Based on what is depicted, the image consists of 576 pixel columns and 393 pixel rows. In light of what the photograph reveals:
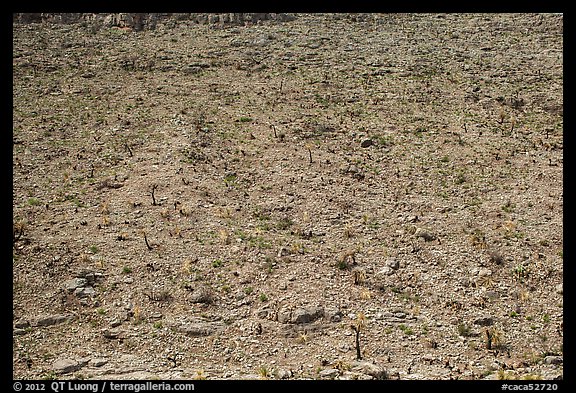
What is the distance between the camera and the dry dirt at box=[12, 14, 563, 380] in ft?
38.9

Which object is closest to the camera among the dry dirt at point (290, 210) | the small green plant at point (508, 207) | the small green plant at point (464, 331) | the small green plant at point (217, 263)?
the dry dirt at point (290, 210)

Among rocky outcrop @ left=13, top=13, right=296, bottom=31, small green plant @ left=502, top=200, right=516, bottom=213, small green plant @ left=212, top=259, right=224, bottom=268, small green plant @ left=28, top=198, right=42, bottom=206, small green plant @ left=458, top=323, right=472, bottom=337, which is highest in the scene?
rocky outcrop @ left=13, top=13, right=296, bottom=31

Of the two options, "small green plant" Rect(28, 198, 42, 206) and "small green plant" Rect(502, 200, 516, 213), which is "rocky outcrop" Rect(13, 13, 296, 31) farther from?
"small green plant" Rect(502, 200, 516, 213)

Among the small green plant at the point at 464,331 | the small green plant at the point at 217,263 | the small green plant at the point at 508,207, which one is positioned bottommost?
the small green plant at the point at 464,331

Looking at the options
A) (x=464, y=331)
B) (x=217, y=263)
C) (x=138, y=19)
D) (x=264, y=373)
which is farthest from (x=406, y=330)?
(x=138, y=19)

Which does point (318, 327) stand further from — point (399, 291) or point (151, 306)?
point (151, 306)

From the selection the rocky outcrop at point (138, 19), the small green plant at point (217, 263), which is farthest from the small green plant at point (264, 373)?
the rocky outcrop at point (138, 19)

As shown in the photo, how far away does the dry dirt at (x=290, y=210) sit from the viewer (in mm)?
11859

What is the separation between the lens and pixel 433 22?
3334 centimetres

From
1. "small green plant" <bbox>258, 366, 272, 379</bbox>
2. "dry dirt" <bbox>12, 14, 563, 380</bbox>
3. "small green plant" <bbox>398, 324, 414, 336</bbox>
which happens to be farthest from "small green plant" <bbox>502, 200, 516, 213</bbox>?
"small green plant" <bbox>258, 366, 272, 379</bbox>

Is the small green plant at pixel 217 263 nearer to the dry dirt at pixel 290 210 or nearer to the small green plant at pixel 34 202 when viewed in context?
the dry dirt at pixel 290 210

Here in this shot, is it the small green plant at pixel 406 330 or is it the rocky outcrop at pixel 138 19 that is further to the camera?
the rocky outcrop at pixel 138 19

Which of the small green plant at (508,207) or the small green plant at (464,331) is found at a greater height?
the small green plant at (508,207)

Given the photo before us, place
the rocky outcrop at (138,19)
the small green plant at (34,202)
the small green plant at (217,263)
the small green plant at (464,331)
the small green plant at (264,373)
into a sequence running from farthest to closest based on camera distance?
the rocky outcrop at (138,19) < the small green plant at (34,202) < the small green plant at (217,263) < the small green plant at (464,331) < the small green plant at (264,373)
